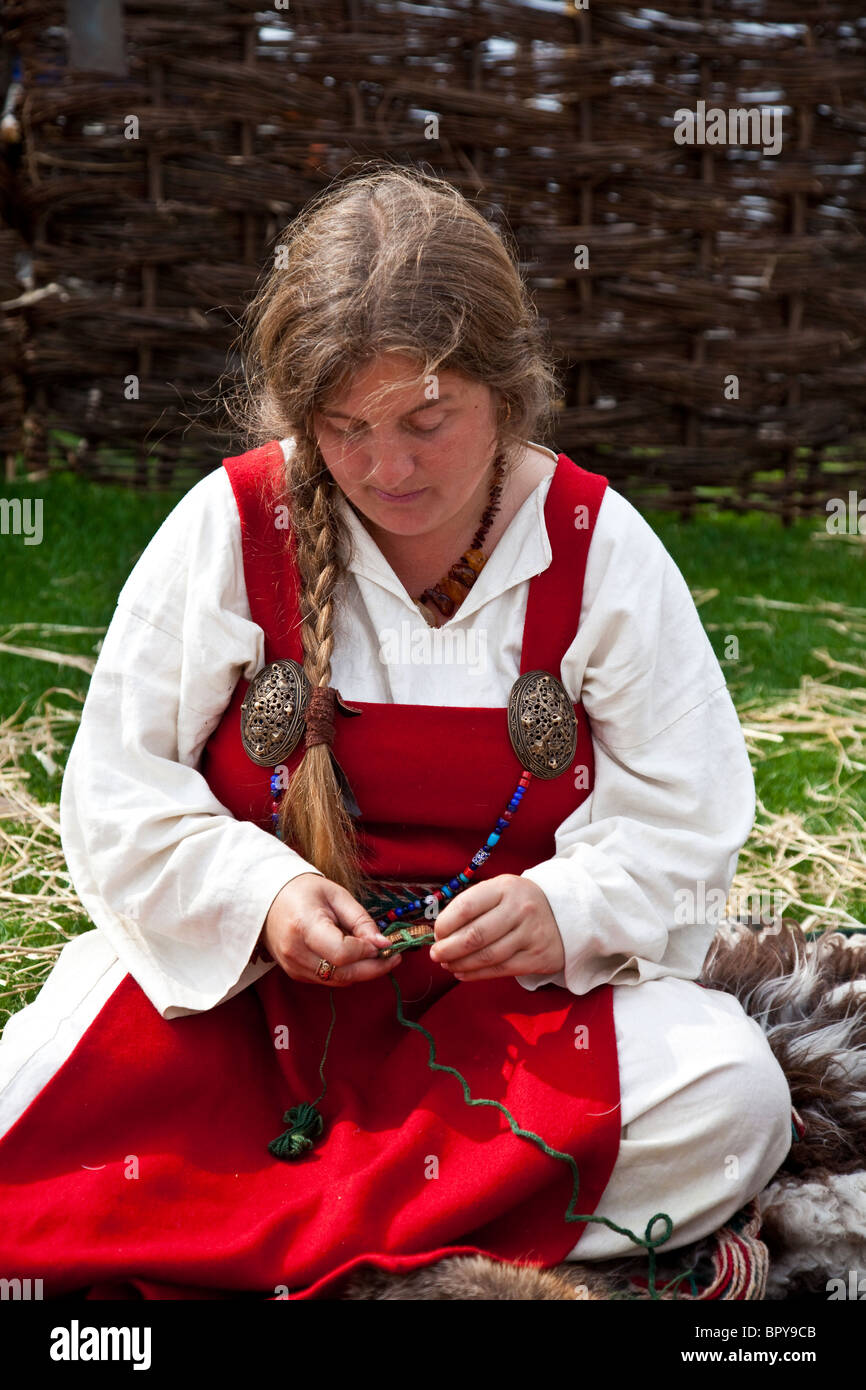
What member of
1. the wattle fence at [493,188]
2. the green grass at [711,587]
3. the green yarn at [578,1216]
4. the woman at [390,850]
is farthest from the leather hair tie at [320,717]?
the wattle fence at [493,188]

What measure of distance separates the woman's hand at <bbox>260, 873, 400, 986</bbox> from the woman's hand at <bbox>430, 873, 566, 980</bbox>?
0.27 feet

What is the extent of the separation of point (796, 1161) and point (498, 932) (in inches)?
22.0

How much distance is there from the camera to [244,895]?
1.86 m

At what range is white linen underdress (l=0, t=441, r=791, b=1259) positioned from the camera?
1862 millimetres

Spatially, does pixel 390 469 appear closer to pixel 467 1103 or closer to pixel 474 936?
pixel 474 936

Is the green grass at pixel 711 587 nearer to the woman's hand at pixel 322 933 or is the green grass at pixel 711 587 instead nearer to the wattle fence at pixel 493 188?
the wattle fence at pixel 493 188

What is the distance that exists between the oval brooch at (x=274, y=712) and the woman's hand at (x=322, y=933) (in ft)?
0.59

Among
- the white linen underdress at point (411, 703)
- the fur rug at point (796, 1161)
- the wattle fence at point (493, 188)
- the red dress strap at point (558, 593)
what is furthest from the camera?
the wattle fence at point (493, 188)

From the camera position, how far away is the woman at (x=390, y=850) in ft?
5.76

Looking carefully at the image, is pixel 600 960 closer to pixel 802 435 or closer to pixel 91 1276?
pixel 91 1276

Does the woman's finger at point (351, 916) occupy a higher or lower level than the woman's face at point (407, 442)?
lower

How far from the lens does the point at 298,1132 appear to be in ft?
6.01

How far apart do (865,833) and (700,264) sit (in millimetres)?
3313

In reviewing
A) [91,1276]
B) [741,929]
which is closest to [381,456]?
[91,1276]
